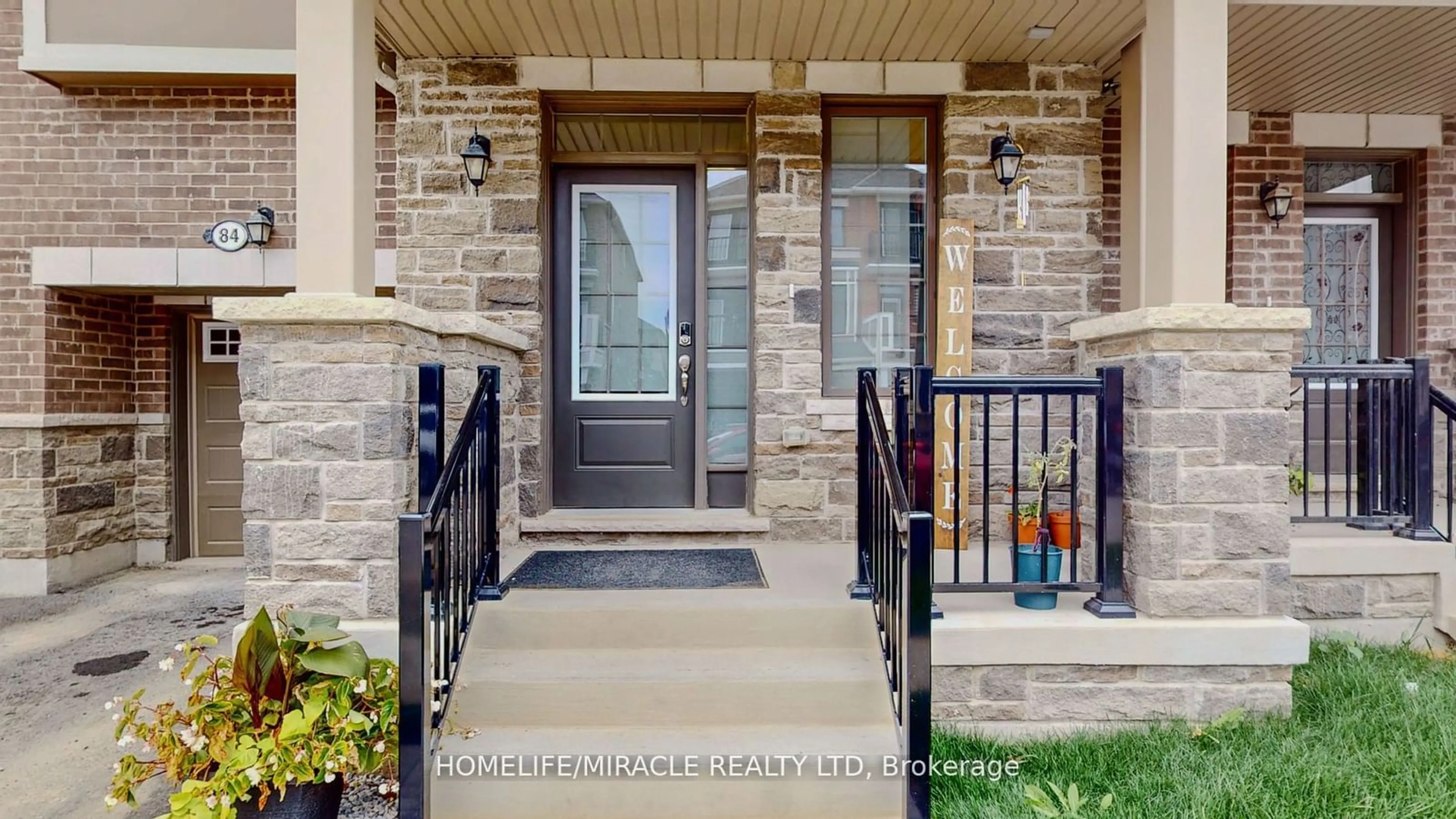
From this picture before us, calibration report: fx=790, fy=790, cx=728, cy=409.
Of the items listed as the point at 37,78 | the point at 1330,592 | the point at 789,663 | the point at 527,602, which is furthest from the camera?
the point at 37,78

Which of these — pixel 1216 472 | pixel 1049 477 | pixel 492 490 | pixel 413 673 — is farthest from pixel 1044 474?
pixel 413 673

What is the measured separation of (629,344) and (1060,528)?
239cm

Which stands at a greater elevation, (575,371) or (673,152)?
(673,152)

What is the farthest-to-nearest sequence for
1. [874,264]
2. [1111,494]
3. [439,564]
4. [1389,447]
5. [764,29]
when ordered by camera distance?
[874,264]
[764,29]
[1389,447]
[1111,494]
[439,564]

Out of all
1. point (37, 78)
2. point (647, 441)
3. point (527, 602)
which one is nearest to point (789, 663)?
point (527, 602)

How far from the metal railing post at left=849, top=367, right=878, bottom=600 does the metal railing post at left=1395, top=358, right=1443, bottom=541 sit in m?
2.43

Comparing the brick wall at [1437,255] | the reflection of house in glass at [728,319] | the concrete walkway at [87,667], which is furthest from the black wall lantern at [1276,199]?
the concrete walkway at [87,667]

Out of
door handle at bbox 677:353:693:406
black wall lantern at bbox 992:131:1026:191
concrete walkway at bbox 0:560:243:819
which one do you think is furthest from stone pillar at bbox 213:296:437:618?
black wall lantern at bbox 992:131:1026:191

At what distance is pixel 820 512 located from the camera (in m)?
4.19

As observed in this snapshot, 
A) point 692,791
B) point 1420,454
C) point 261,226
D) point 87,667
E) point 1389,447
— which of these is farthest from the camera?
point 261,226

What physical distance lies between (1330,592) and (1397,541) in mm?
366

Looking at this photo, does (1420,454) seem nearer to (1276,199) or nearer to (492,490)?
(1276,199)

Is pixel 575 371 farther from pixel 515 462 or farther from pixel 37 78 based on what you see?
pixel 37 78

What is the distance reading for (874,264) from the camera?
4.35 m
